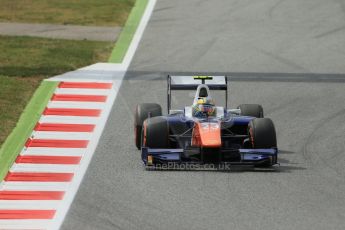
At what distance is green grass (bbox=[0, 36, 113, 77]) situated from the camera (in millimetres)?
29875

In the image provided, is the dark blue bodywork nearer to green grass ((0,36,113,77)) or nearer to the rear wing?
the rear wing

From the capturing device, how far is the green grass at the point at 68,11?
3638 centimetres

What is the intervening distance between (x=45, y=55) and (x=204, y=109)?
10909 millimetres

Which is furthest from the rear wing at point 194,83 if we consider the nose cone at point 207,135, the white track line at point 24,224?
the white track line at point 24,224

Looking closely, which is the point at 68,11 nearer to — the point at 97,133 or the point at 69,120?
the point at 69,120

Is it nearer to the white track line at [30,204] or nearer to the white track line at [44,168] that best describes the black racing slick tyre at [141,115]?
the white track line at [44,168]

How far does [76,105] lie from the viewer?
26562 millimetres

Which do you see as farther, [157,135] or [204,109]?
[204,109]

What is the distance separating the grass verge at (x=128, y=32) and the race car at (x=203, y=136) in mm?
9635

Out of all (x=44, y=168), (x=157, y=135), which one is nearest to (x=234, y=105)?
(x=157, y=135)

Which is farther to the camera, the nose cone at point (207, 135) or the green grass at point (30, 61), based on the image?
the green grass at point (30, 61)

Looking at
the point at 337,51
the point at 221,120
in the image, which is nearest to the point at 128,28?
the point at 337,51

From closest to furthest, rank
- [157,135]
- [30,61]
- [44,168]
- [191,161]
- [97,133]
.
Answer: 1. [191,161]
2. [157,135]
3. [44,168]
4. [97,133]
5. [30,61]

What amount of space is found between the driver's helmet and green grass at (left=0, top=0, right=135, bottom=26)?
586 inches
